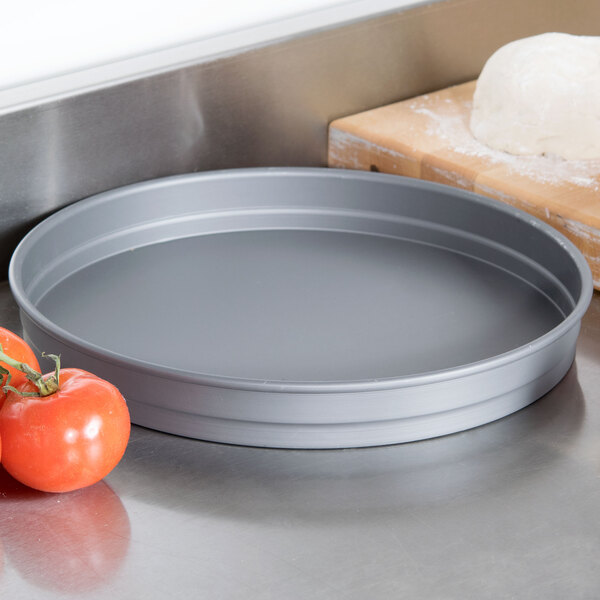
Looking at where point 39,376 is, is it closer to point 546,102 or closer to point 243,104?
point 243,104

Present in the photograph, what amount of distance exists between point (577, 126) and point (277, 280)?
38cm

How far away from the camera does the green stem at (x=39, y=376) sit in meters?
0.65

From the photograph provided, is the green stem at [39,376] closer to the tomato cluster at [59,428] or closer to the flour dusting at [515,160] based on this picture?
Result: the tomato cluster at [59,428]

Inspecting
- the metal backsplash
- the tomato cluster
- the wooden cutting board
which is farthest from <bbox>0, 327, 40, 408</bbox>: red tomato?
the wooden cutting board

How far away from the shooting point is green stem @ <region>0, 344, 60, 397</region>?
0.65 m

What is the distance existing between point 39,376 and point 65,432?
1.6 inches

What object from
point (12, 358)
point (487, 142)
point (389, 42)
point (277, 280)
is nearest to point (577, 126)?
point (487, 142)

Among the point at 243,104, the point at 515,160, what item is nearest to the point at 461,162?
the point at 515,160

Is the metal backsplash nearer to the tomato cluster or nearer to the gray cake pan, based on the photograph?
the gray cake pan

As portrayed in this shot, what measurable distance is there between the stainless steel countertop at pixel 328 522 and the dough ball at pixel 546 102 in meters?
0.42

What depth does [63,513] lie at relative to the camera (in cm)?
69

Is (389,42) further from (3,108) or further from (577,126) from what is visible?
(3,108)

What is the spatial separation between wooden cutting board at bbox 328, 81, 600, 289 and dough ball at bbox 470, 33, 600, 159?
0.02 meters

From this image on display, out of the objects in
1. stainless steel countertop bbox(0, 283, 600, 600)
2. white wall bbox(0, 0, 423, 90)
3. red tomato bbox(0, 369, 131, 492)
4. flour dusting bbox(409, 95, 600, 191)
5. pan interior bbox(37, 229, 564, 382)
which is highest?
white wall bbox(0, 0, 423, 90)
